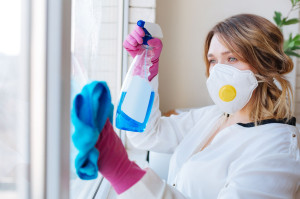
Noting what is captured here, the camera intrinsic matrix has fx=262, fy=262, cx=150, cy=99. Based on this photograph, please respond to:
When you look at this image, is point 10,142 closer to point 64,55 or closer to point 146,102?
point 64,55

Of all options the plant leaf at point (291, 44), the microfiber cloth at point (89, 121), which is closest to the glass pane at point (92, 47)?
the microfiber cloth at point (89, 121)

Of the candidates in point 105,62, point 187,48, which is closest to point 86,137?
point 105,62

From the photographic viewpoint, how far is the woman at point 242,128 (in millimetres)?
852

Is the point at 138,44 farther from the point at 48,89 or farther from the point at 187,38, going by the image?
the point at 187,38

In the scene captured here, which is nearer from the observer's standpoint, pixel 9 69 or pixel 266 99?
pixel 9 69

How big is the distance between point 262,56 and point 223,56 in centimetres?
15

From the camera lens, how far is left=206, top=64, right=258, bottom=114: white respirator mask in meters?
1.01

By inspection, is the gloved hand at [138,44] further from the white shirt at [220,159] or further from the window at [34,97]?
the window at [34,97]

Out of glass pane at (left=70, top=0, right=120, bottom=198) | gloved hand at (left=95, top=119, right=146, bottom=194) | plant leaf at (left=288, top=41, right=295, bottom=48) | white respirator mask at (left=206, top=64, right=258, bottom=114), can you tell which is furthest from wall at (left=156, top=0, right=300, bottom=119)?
gloved hand at (left=95, top=119, right=146, bottom=194)

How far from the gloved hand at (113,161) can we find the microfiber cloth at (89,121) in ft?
0.11

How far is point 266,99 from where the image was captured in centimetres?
111

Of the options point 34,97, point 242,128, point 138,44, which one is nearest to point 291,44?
point 242,128

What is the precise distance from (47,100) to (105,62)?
1.01 m

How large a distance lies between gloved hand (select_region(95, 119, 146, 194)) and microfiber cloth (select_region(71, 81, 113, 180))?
3 cm
